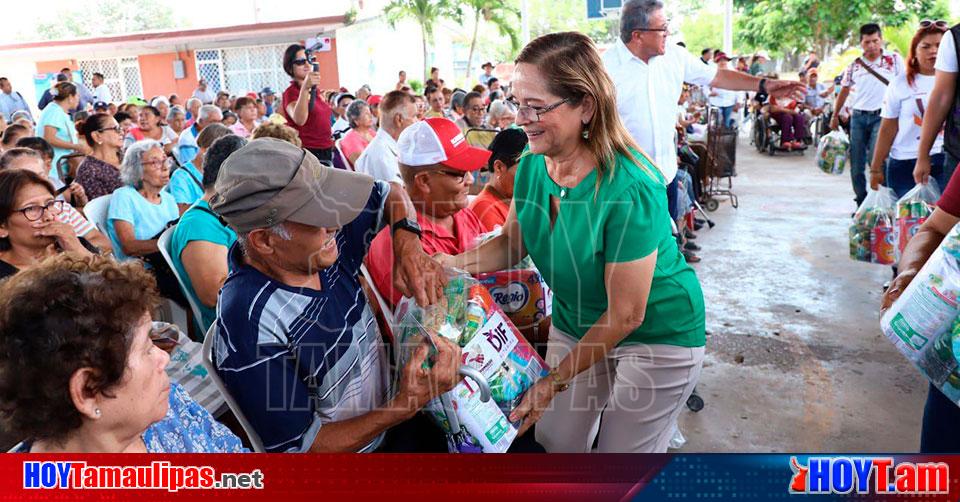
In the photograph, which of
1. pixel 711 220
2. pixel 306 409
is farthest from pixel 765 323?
pixel 306 409

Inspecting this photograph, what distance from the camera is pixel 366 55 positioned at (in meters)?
26.0

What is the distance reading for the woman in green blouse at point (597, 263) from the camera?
5.98 feet

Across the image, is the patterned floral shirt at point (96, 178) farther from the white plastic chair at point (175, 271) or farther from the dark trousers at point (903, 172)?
the dark trousers at point (903, 172)

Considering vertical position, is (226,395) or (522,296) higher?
(226,395)

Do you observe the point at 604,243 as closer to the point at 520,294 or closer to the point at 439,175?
the point at 520,294

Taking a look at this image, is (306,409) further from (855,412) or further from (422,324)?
(855,412)

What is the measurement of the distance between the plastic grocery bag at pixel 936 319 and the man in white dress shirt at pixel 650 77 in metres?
2.38

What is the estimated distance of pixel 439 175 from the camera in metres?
2.67

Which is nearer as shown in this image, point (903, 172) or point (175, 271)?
point (175, 271)

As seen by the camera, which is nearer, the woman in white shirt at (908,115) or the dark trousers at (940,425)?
the dark trousers at (940,425)

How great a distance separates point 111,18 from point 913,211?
8329cm

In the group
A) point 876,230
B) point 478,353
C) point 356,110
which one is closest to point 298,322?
point 478,353

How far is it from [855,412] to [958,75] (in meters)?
1.91

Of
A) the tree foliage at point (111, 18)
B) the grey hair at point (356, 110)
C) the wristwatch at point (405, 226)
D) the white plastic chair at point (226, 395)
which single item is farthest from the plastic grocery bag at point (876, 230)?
the tree foliage at point (111, 18)
